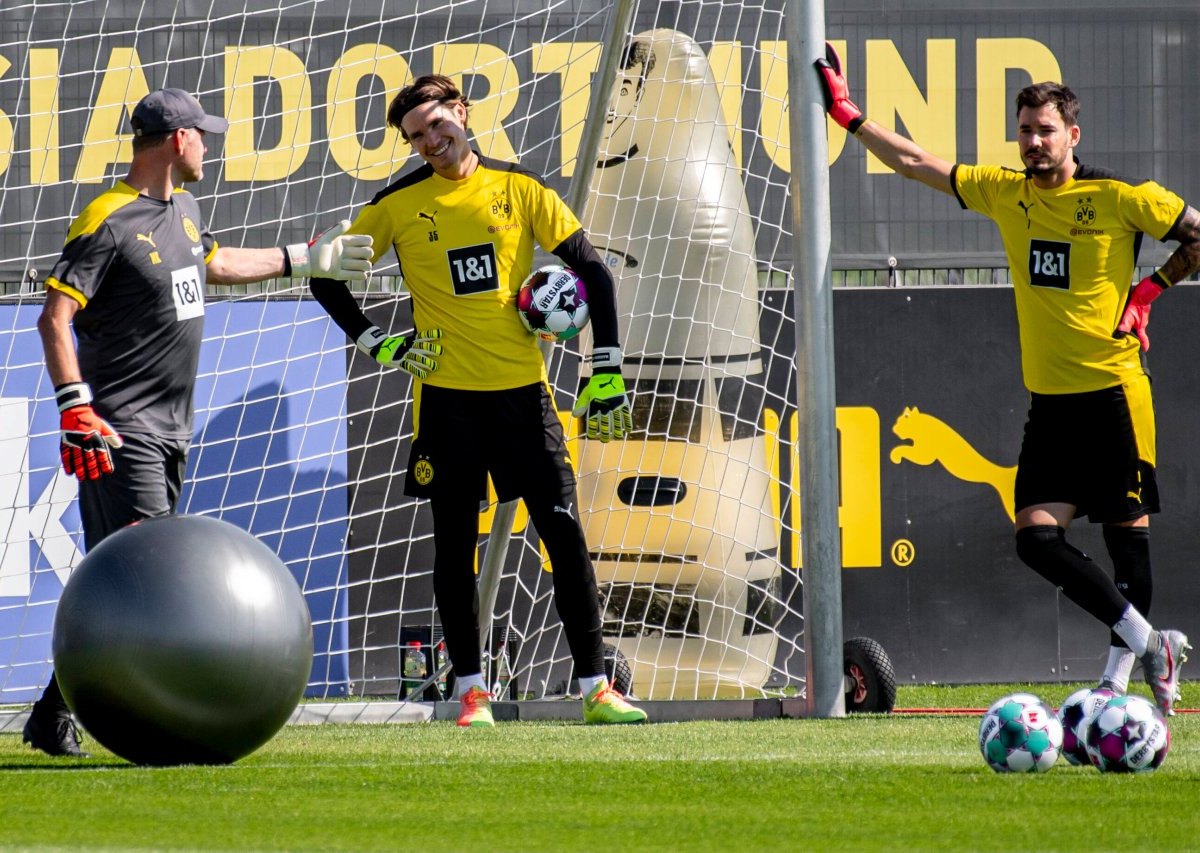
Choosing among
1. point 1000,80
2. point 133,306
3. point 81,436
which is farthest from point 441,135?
point 1000,80

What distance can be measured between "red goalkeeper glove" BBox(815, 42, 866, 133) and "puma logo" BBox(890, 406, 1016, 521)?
7.93 feet

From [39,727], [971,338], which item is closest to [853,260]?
[971,338]

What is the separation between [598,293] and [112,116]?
122 inches

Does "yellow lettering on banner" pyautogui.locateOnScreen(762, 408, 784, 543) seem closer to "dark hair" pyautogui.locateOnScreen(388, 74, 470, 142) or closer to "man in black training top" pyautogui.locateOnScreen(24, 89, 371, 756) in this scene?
"dark hair" pyautogui.locateOnScreen(388, 74, 470, 142)

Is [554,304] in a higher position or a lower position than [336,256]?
lower

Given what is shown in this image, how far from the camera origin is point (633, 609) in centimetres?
773

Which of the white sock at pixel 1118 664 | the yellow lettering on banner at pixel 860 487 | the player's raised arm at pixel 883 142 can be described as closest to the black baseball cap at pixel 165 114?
the player's raised arm at pixel 883 142

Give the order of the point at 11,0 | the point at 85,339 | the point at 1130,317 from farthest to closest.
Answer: the point at 11,0
the point at 1130,317
the point at 85,339

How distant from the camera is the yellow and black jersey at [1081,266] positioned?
607 centimetres

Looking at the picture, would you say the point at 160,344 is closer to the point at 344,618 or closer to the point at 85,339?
the point at 85,339

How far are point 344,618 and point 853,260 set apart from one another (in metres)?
2.92

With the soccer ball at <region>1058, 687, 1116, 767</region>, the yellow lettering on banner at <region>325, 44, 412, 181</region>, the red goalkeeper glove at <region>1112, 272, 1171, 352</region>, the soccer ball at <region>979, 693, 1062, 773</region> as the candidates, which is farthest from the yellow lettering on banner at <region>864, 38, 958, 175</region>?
the soccer ball at <region>979, 693, 1062, 773</region>

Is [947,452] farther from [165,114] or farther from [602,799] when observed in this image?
[602,799]

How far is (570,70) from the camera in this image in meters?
8.15
